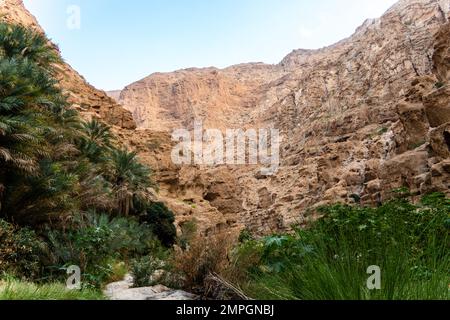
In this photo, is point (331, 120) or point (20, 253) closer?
point (20, 253)

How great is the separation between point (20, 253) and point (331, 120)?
203ft

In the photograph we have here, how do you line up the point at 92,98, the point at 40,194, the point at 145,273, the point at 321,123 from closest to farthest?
the point at 145,273, the point at 40,194, the point at 92,98, the point at 321,123

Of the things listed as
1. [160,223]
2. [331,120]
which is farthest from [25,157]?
[331,120]

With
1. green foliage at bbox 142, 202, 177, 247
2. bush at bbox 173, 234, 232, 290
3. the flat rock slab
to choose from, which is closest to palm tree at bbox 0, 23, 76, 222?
the flat rock slab

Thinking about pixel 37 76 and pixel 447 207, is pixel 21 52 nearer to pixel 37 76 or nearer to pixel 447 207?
pixel 37 76

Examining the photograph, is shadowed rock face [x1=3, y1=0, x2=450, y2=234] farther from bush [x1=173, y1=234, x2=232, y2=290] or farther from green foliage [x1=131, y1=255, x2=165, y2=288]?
green foliage [x1=131, y1=255, x2=165, y2=288]

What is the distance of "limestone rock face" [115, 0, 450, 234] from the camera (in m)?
16.6

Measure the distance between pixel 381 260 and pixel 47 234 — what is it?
41.5 feet

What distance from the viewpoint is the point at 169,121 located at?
122 metres

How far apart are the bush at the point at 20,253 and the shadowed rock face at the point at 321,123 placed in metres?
4.86

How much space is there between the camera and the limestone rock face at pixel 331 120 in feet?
54.5

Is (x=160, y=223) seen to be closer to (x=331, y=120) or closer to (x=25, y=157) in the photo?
(x=25, y=157)

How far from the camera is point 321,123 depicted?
239ft

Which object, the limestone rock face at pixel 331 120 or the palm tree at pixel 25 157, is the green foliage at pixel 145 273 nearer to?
the limestone rock face at pixel 331 120
